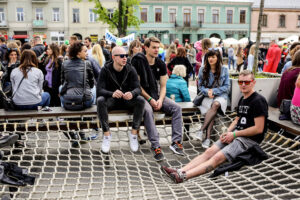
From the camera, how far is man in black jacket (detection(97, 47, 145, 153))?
15.3 feet

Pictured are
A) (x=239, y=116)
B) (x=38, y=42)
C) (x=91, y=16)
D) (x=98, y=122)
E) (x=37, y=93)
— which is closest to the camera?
(x=239, y=116)

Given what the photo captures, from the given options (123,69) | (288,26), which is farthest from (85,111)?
(288,26)

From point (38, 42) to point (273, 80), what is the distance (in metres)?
5.16

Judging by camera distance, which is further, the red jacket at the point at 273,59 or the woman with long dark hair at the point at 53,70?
the red jacket at the point at 273,59

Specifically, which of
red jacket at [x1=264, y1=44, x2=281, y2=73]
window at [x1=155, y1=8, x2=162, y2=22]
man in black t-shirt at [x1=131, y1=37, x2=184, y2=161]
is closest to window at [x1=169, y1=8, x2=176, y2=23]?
window at [x1=155, y1=8, x2=162, y2=22]

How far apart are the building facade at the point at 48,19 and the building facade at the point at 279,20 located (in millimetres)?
19292

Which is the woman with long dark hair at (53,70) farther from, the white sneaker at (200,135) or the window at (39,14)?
the window at (39,14)

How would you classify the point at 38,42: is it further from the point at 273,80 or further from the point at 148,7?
the point at 148,7

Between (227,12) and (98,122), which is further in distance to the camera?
(227,12)

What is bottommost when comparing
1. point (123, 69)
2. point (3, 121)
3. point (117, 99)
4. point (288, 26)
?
point (3, 121)

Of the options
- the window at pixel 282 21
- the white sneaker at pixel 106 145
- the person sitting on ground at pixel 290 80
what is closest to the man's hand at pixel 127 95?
the white sneaker at pixel 106 145

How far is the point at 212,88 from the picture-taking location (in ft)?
17.4

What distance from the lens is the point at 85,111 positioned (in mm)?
5078

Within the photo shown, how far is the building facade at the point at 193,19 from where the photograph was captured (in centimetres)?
3969
